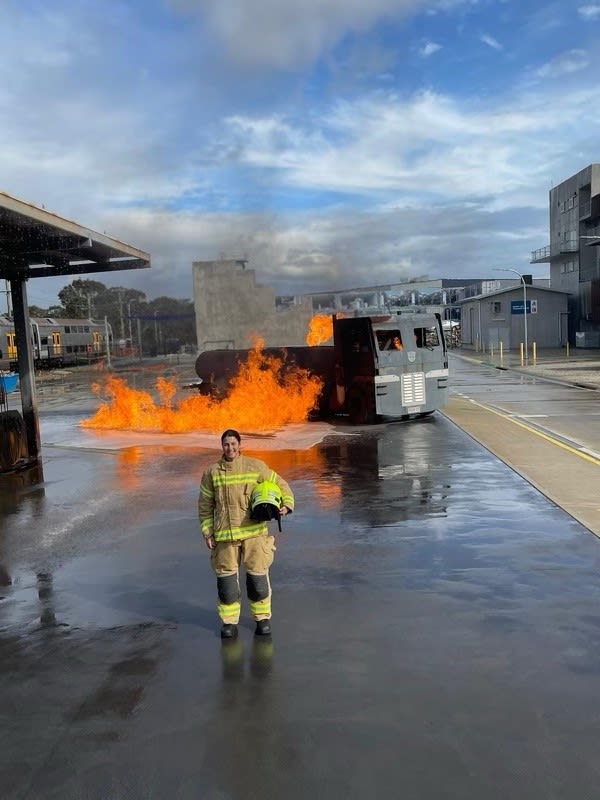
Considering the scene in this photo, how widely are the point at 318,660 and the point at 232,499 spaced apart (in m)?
1.30

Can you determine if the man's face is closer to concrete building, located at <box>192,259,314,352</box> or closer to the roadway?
the roadway

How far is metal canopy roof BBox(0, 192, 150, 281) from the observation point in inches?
381

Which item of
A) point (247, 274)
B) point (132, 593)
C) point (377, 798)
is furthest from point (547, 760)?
point (247, 274)

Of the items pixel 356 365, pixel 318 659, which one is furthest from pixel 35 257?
pixel 318 659

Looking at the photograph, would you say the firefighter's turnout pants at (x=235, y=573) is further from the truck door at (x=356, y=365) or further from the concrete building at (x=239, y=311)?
the concrete building at (x=239, y=311)

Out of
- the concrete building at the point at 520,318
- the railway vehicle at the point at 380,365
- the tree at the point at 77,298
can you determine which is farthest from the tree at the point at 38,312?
the railway vehicle at the point at 380,365

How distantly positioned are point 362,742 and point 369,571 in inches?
114

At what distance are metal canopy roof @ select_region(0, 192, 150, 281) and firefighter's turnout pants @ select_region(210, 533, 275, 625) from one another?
5849 mm

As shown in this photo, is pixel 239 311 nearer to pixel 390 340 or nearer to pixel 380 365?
pixel 390 340

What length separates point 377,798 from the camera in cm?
335

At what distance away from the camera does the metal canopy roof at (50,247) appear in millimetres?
9672

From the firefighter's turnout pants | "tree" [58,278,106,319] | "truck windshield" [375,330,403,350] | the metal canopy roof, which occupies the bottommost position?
the firefighter's turnout pants

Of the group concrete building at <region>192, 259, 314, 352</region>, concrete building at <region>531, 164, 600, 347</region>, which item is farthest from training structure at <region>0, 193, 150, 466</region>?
concrete building at <region>531, 164, 600, 347</region>

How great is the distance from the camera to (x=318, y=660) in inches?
190
